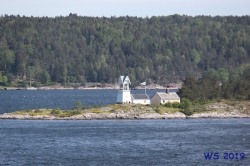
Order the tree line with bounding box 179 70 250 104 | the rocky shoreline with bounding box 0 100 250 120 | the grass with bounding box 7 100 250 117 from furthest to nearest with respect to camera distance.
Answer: the tree line with bounding box 179 70 250 104 < the grass with bounding box 7 100 250 117 < the rocky shoreline with bounding box 0 100 250 120

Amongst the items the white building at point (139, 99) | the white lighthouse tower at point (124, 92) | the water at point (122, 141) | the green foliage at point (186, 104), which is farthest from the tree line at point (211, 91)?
the water at point (122, 141)

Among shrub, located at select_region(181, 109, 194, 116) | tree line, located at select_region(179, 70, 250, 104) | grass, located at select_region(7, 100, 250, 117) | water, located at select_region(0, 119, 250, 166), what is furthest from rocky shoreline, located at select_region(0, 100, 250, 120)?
tree line, located at select_region(179, 70, 250, 104)

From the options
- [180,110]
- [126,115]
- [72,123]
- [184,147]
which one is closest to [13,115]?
[72,123]

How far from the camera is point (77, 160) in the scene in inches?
2446

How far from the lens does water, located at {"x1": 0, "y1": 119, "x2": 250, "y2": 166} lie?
62375mm

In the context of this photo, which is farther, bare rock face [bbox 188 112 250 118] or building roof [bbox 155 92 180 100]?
building roof [bbox 155 92 180 100]

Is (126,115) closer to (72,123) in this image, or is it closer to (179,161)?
(72,123)

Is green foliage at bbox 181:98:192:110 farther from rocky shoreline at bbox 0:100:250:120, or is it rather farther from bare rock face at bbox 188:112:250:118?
bare rock face at bbox 188:112:250:118

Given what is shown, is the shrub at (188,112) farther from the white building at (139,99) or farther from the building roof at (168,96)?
the white building at (139,99)

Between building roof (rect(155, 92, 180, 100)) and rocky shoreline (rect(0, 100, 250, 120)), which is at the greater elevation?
building roof (rect(155, 92, 180, 100))

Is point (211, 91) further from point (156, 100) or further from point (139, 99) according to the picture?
point (139, 99)

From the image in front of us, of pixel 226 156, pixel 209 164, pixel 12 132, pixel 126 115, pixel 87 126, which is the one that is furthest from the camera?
pixel 126 115

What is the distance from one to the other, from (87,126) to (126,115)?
10.3m

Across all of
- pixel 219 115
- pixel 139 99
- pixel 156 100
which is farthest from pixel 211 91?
pixel 139 99
